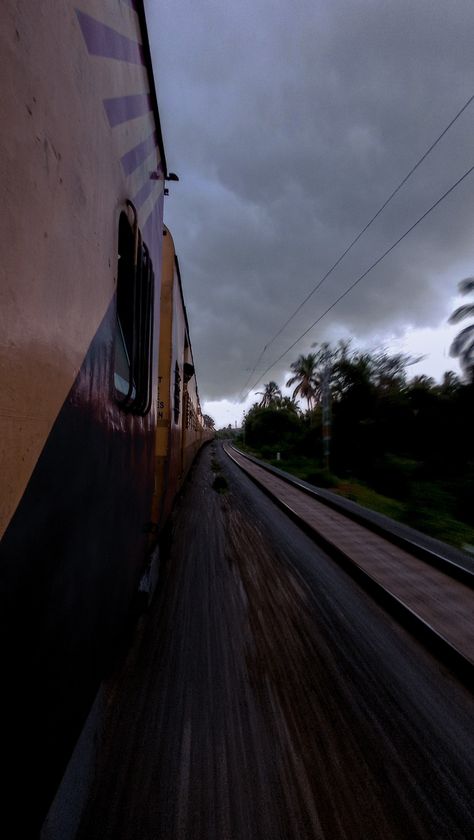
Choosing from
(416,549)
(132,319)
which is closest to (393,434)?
(416,549)

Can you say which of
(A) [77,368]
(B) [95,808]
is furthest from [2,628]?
(B) [95,808]

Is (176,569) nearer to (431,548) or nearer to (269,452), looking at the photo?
(431,548)

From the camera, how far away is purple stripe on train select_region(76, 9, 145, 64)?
127 centimetres

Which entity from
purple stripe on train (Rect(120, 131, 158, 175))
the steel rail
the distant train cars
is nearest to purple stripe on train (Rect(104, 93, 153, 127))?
the distant train cars

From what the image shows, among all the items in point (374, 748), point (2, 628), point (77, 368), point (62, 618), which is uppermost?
point (77, 368)

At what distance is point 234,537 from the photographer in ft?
19.5

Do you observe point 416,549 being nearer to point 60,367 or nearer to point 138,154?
point 60,367

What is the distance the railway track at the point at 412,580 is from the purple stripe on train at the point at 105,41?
14.0 feet

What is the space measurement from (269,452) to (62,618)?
103 ft

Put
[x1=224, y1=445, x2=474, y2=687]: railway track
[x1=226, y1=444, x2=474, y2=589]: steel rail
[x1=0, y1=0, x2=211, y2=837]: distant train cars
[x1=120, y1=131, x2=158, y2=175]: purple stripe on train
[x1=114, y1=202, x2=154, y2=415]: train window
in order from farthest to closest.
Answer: [x1=226, y1=444, x2=474, y2=589]: steel rail
[x1=224, y1=445, x2=474, y2=687]: railway track
[x1=114, y1=202, x2=154, y2=415]: train window
[x1=120, y1=131, x2=158, y2=175]: purple stripe on train
[x1=0, y1=0, x2=211, y2=837]: distant train cars

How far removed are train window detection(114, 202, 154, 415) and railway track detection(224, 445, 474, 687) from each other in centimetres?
318

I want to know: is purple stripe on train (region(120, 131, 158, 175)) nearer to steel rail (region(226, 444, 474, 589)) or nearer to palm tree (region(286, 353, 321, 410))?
steel rail (region(226, 444, 474, 589))

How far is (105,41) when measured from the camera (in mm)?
1485

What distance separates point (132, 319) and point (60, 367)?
1113 millimetres
